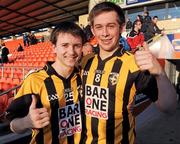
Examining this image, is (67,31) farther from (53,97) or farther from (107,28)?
(53,97)

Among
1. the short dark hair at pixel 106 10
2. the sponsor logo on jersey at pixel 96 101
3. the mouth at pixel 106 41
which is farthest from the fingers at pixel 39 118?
the short dark hair at pixel 106 10

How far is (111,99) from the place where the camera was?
1.95 m

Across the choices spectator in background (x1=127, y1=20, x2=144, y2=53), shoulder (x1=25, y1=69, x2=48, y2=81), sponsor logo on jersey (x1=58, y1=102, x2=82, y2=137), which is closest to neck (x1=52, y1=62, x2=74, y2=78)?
shoulder (x1=25, y1=69, x2=48, y2=81)

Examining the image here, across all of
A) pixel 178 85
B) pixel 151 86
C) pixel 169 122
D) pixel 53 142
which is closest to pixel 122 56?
pixel 151 86

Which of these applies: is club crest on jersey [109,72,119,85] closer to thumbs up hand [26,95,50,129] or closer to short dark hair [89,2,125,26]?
short dark hair [89,2,125,26]

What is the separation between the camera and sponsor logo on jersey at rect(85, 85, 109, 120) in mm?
1968

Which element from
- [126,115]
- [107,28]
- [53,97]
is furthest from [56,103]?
[107,28]

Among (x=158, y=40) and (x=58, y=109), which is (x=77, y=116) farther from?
(x=158, y=40)

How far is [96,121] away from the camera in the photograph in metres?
1.99

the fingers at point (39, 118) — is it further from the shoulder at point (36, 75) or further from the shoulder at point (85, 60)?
the shoulder at point (85, 60)

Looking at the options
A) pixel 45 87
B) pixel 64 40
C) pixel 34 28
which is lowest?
pixel 45 87

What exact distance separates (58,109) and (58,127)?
139 millimetres

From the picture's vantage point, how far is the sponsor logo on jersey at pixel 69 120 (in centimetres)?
202

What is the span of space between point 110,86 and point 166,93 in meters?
0.46
